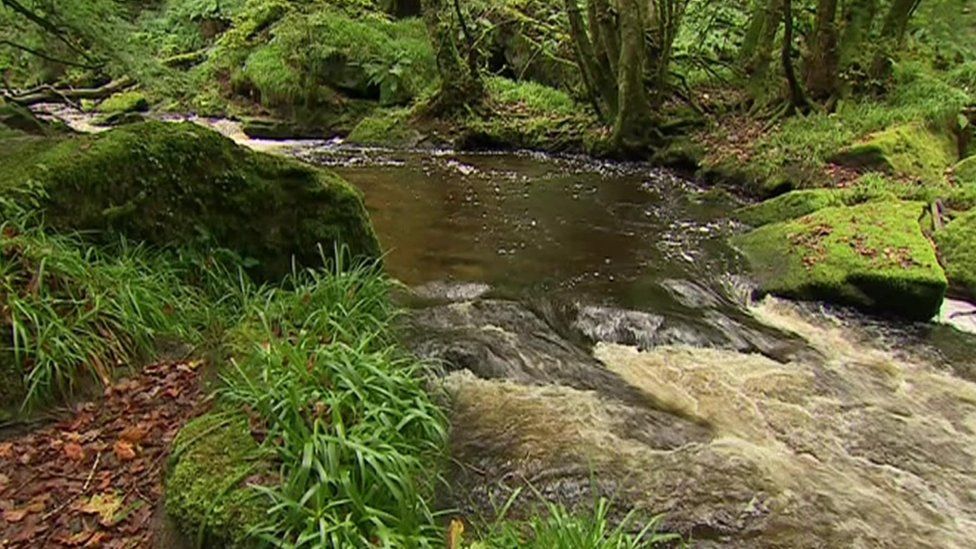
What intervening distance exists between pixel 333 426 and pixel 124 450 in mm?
920

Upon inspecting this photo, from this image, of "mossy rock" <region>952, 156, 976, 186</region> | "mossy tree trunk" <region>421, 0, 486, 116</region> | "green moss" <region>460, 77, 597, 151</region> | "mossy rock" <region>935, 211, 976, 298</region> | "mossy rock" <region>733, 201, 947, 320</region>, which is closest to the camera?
"mossy rock" <region>733, 201, 947, 320</region>

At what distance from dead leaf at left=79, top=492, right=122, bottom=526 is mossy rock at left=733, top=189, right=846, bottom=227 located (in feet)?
23.3

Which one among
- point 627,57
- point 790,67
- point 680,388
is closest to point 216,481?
point 680,388

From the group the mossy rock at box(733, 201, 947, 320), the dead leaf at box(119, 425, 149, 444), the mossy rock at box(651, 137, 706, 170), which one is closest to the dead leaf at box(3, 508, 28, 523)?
the dead leaf at box(119, 425, 149, 444)

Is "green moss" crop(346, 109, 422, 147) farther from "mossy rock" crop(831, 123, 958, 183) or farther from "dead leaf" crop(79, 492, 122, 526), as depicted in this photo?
"dead leaf" crop(79, 492, 122, 526)

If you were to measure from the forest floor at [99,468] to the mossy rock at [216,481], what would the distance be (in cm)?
17

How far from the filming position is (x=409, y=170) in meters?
11.6

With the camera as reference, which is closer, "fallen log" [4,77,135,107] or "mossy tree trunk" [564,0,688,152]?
"fallen log" [4,77,135,107]

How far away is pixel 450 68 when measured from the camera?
46.9 ft

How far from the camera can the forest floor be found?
265 cm

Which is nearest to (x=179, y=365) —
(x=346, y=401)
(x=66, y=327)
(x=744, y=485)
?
(x=66, y=327)

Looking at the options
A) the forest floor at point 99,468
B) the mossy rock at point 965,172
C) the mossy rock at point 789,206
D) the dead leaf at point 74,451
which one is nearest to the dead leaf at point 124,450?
the forest floor at point 99,468

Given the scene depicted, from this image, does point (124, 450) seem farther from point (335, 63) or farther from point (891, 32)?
point (335, 63)

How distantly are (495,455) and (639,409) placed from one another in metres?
1.09
